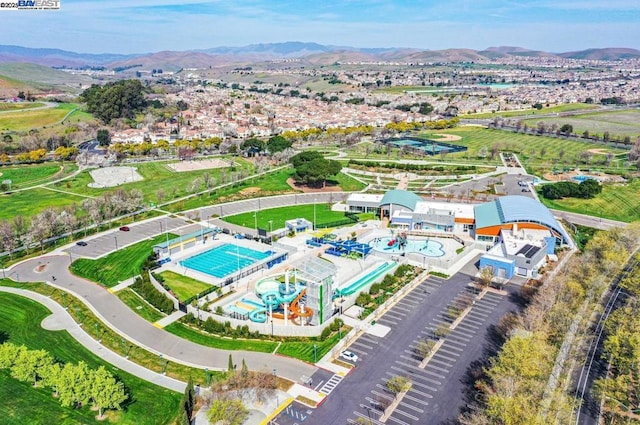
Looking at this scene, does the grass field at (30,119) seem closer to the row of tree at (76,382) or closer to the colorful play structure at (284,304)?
the row of tree at (76,382)

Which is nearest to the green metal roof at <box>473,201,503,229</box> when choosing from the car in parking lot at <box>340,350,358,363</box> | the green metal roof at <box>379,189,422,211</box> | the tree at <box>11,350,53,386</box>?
the green metal roof at <box>379,189,422,211</box>

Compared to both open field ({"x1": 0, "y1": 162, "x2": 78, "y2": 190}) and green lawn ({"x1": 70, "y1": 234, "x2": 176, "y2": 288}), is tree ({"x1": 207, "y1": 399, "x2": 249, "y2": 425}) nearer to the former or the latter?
green lawn ({"x1": 70, "y1": 234, "x2": 176, "y2": 288})

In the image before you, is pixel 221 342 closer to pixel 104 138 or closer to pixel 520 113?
pixel 104 138

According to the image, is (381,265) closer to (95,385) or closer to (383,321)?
(383,321)

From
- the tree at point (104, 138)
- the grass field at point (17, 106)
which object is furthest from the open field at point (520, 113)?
the grass field at point (17, 106)

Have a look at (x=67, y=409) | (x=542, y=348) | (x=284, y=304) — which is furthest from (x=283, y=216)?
(x=542, y=348)
